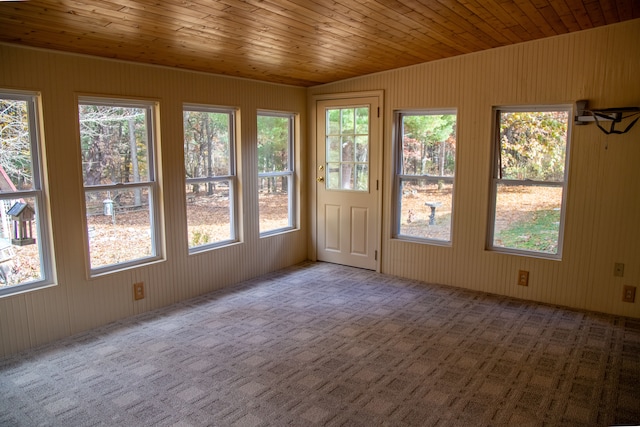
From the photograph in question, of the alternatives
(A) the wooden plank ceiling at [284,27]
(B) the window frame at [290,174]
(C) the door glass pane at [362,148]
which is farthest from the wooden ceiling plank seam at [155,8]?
(C) the door glass pane at [362,148]

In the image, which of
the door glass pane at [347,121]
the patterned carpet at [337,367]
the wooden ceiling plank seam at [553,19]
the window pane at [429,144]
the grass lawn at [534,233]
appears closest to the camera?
the patterned carpet at [337,367]

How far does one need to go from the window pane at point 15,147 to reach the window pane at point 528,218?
4.16m

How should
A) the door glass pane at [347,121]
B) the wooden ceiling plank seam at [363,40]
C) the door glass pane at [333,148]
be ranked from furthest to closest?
1. the door glass pane at [333,148]
2. the door glass pane at [347,121]
3. the wooden ceiling plank seam at [363,40]

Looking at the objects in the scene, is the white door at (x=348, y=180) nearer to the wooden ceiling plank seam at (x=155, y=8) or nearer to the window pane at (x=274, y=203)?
the window pane at (x=274, y=203)

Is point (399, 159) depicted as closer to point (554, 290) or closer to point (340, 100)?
point (340, 100)

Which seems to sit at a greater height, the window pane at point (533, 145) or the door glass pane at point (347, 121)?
the door glass pane at point (347, 121)

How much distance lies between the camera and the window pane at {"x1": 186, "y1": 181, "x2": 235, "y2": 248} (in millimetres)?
4605

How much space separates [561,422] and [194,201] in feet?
11.7

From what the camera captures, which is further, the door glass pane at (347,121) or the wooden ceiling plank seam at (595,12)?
the door glass pane at (347,121)

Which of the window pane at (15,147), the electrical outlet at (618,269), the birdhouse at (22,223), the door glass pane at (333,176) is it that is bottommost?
the electrical outlet at (618,269)

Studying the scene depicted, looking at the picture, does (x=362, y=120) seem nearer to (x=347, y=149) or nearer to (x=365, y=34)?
(x=347, y=149)

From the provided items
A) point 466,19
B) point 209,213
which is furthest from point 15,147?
point 466,19

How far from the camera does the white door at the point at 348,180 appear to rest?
5379mm

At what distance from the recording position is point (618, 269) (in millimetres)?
4043
